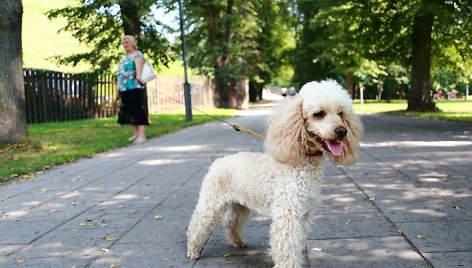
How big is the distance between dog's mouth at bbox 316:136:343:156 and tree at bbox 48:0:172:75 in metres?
12.7

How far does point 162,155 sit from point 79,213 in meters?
4.30

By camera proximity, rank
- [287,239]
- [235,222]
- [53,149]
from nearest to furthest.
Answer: [287,239], [235,222], [53,149]

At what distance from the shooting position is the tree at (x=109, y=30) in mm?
15203

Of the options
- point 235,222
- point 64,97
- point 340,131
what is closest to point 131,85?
point 235,222

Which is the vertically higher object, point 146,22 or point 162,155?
point 146,22

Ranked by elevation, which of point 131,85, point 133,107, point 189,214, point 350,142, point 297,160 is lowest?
point 189,214

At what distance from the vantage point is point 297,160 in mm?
3135

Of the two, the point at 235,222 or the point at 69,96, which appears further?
the point at 69,96

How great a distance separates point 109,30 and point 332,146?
46.9 feet

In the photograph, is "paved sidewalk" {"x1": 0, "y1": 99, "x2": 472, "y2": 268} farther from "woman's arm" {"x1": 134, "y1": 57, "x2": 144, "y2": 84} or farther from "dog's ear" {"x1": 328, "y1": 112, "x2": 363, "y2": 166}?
"woman's arm" {"x1": 134, "y1": 57, "x2": 144, "y2": 84}

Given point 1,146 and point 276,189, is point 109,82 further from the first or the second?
point 276,189

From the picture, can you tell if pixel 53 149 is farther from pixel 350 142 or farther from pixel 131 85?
pixel 350 142

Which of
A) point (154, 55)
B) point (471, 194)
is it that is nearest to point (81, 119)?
point (154, 55)

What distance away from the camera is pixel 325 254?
3639 millimetres
